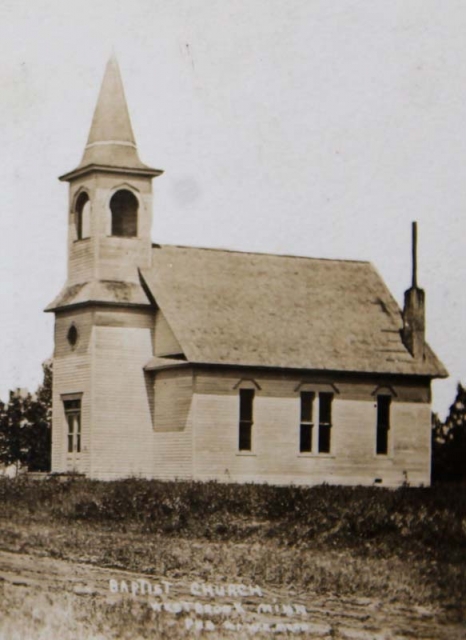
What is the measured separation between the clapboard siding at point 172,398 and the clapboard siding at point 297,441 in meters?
0.36

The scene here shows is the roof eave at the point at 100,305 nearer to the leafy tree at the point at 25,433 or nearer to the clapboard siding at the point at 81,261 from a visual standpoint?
the clapboard siding at the point at 81,261

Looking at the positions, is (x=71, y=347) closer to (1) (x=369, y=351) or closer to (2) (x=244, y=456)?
(2) (x=244, y=456)

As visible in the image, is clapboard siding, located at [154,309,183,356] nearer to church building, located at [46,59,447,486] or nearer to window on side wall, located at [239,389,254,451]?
church building, located at [46,59,447,486]

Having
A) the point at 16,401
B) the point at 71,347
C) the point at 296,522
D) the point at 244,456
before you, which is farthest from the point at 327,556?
the point at 16,401

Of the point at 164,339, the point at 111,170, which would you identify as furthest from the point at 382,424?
the point at 111,170

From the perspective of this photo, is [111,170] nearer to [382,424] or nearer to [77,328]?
[77,328]

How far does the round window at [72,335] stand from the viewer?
37.9m

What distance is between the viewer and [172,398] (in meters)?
36.8

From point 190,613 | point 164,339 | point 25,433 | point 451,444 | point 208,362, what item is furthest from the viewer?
point 25,433

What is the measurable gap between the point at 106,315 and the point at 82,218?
3520 millimetres

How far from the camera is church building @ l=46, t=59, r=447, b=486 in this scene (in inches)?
1441

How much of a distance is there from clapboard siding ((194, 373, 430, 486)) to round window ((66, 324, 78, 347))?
4.10 m

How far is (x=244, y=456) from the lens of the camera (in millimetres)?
36781

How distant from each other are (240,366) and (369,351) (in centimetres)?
441
